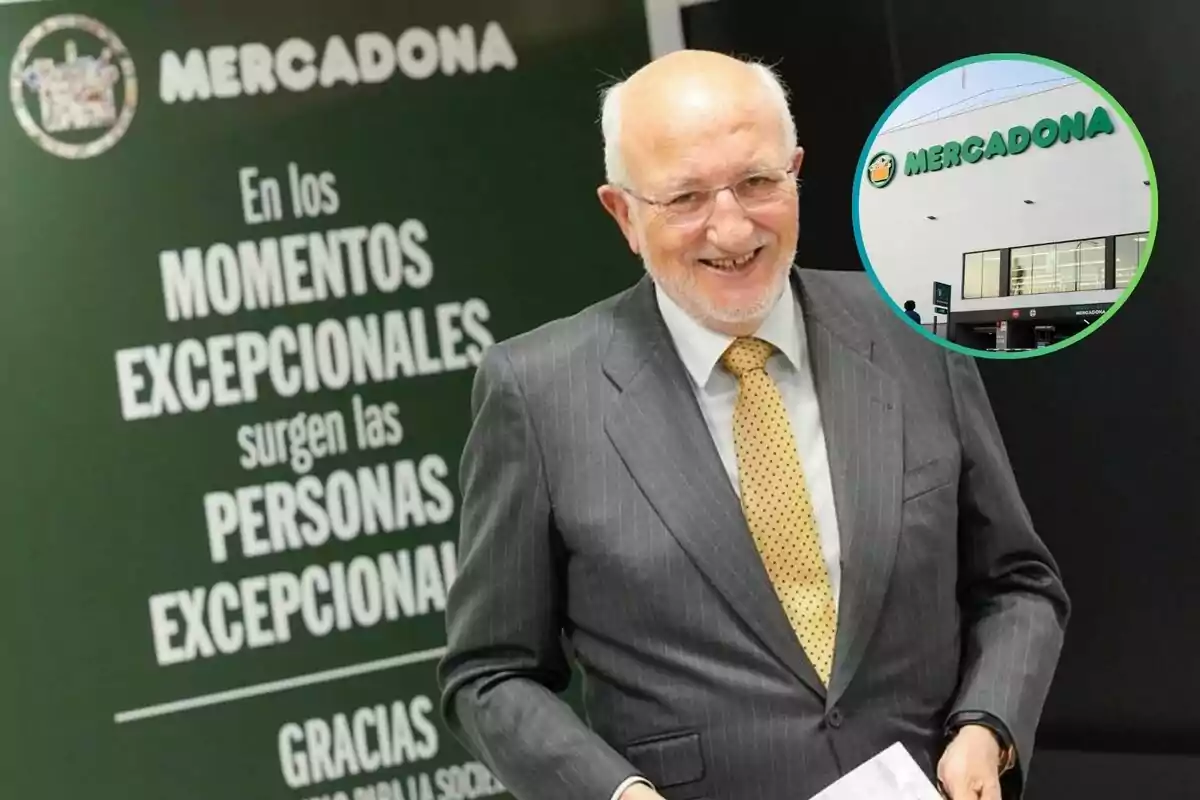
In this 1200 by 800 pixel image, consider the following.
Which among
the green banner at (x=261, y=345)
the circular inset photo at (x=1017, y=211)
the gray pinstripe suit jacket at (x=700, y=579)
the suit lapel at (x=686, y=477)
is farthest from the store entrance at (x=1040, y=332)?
the green banner at (x=261, y=345)

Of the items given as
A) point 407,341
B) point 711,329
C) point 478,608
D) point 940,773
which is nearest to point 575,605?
point 478,608

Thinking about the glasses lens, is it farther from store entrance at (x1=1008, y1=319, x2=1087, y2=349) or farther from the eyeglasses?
store entrance at (x1=1008, y1=319, x2=1087, y2=349)

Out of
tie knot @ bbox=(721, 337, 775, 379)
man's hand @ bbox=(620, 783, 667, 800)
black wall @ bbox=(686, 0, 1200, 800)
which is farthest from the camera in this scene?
black wall @ bbox=(686, 0, 1200, 800)

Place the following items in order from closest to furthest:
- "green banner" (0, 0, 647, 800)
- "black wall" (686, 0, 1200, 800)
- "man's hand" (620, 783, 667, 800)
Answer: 1. "man's hand" (620, 783, 667, 800)
2. "black wall" (686, 0, 1200, 800)
3. "green banner" (0, 0, 647, 800)

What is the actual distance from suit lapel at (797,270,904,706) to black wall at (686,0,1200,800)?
33cm

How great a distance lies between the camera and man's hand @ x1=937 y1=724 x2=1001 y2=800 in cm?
132

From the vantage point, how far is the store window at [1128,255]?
1459mm

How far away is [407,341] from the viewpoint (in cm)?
205

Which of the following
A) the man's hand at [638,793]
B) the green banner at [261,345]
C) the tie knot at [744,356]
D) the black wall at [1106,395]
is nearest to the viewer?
the man's hand at [638,793]

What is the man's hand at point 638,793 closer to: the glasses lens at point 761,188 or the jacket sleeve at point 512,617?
the jacket sleeve at point 512,617

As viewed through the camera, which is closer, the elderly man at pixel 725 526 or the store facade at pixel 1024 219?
the elderly man at pixel 725 526

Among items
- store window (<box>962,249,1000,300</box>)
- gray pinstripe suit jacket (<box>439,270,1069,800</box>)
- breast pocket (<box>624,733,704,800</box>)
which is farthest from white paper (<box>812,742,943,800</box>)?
store window (<box>962,249,1000,300</box>)

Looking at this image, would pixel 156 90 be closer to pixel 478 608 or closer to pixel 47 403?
pixel 47 403

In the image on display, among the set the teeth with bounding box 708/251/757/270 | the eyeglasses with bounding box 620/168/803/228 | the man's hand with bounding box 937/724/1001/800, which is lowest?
the man's hand with bounding box 937/724/1001/800
